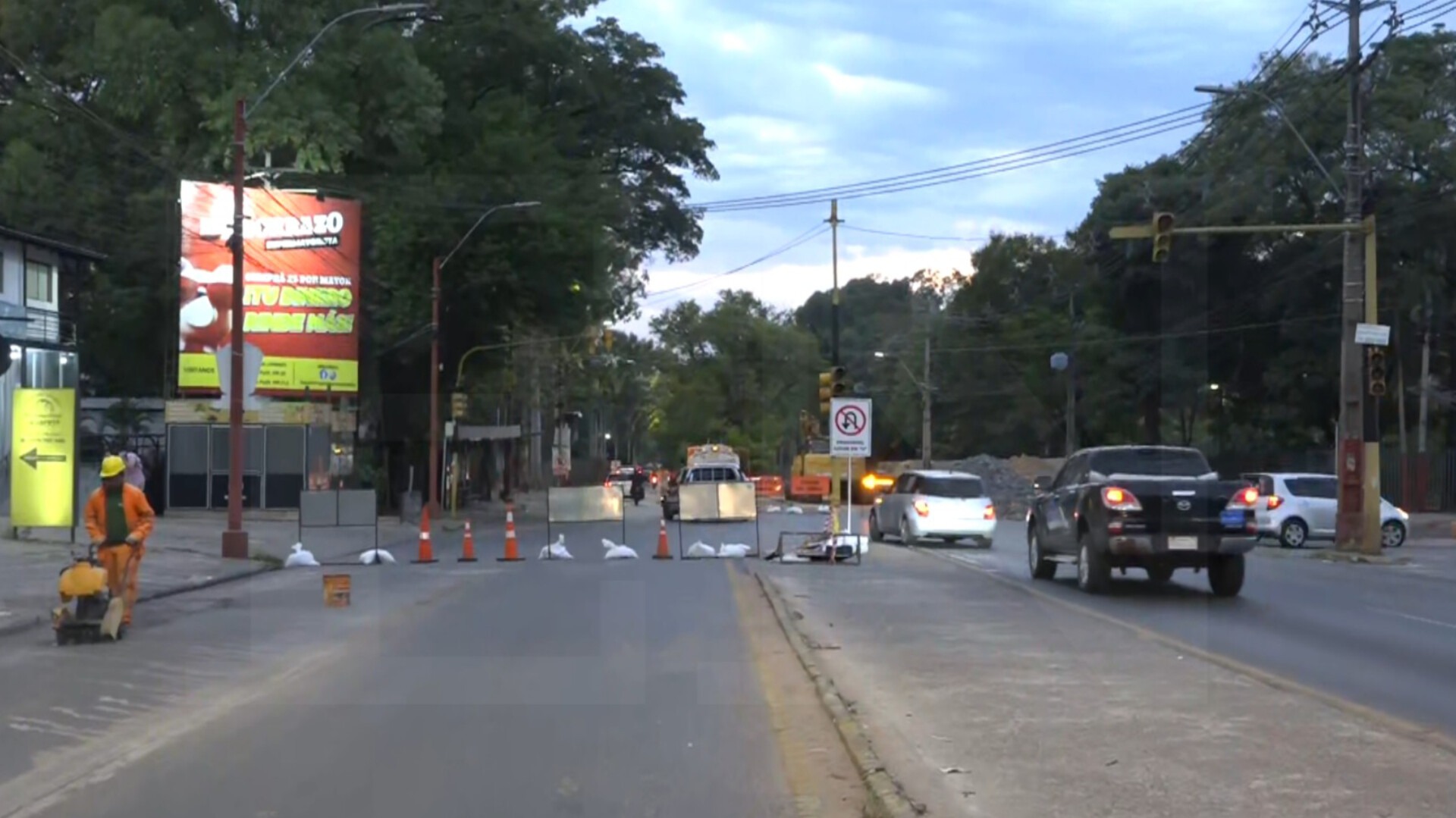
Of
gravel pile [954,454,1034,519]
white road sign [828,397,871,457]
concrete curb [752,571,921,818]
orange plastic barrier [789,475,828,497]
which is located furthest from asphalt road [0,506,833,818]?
orange plastic barrier [789,475,828,497]

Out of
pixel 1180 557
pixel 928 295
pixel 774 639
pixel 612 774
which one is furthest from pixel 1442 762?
pixel 928 295

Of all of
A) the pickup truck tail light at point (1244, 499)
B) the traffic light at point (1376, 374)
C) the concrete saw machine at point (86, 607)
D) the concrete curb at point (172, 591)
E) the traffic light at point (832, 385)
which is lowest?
the concrete curb at point (172, 591)

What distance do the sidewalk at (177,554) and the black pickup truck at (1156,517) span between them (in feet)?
38.9

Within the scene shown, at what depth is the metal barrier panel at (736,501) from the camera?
33781mm

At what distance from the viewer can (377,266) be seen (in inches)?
1994

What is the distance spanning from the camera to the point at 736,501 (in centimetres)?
3431

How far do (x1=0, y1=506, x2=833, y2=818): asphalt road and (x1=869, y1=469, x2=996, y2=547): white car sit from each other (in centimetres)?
1402

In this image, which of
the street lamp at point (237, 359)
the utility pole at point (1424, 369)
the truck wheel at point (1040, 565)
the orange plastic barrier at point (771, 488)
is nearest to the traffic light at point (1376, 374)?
the truck wheel at point (1040, 565)

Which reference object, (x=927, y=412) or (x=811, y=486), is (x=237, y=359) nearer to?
(x=927, y=412)

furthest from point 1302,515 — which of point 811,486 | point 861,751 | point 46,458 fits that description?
point 811,486

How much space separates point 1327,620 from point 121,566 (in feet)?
42.0

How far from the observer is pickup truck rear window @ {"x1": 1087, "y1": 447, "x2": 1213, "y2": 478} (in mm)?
21172

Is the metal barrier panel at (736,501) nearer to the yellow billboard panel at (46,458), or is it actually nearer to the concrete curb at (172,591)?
the concrete curb at (172,591)

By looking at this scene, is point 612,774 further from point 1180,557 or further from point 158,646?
point 1180,557
